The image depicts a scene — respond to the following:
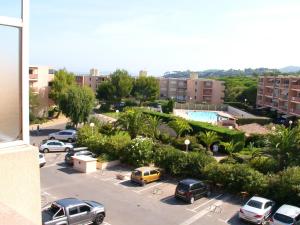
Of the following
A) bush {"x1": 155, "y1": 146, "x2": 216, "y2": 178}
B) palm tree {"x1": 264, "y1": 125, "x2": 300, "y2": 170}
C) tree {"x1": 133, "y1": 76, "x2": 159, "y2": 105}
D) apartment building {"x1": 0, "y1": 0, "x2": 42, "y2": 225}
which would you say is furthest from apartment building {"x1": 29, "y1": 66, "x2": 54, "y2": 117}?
apartment building {"x1": 0, "y1": 0, "x2": 42, "y2": 225}

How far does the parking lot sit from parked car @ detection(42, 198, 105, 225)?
1.10 metres

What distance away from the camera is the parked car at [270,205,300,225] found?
59.4ft

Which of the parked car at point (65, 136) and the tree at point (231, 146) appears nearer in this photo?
the tree at point (231, 146)

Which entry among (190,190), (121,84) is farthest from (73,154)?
(121,84)

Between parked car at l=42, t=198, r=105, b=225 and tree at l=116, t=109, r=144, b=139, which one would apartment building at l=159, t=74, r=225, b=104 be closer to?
tree at l=116, t=109, r=144, b=139

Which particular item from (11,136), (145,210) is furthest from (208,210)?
(11,136)

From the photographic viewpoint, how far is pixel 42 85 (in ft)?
187

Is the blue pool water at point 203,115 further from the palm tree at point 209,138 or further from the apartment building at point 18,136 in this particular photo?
the apartment building at point 18,136

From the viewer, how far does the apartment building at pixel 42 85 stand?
179 feet

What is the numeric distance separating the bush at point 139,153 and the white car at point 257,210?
10.0 metres

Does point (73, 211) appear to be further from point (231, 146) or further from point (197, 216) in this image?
point (231, 146)

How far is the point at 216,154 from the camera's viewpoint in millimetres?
36594

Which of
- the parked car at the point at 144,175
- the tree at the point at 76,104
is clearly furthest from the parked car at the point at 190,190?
the tree at the point at 76,104

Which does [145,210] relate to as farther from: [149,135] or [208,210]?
[149,135]
